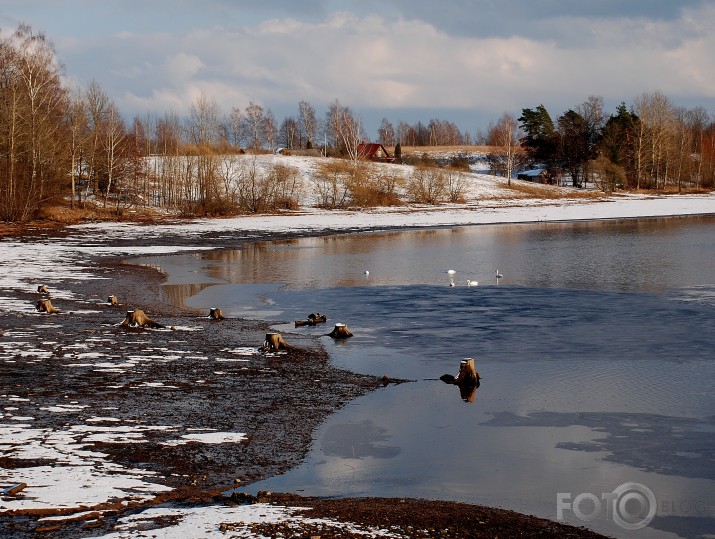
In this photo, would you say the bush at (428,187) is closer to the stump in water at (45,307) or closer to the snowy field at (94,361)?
the snowy field at (94,361)

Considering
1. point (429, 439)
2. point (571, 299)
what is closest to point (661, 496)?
point (429, 439)

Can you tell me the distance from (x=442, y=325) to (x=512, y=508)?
34.4 feet

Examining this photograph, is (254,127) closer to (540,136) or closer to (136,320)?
(540,136)

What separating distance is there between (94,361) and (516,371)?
288 inches

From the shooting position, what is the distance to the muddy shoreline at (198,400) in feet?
23.4

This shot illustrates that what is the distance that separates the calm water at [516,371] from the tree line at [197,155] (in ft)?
76.3

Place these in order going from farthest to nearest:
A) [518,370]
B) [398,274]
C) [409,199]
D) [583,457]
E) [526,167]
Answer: [526,167], [409,199], [398,274], [518,370], [583,457]

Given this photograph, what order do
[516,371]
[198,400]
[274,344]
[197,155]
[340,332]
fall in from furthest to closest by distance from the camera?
[197,155] → [340,332] → [274,344] → [516,371] → [198,400]

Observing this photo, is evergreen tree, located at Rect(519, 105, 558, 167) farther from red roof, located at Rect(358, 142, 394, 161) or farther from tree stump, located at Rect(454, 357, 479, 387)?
tree stump, located at Rect(454, 357, 479, 387)

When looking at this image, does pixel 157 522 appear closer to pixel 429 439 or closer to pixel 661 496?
pixel 429 439

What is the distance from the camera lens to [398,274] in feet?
91.5

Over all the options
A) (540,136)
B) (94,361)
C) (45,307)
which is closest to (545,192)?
(540,136)

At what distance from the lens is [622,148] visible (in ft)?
324

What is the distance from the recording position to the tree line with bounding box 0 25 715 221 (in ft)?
161
